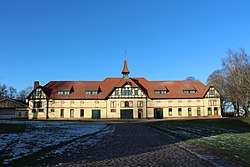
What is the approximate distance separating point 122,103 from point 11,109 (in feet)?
95.0

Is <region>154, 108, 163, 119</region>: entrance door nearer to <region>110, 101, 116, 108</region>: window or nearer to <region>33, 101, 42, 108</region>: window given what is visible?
<region>110, 101, 116, 108</region>: window

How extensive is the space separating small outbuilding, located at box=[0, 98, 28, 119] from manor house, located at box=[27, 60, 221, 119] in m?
6.57

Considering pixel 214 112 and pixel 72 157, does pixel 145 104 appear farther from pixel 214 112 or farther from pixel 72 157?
pixel 72 157

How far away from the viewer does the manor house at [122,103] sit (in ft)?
191

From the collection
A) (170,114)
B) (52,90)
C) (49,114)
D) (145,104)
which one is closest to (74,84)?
(52,90)

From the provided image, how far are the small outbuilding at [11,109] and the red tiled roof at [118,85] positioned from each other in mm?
9018

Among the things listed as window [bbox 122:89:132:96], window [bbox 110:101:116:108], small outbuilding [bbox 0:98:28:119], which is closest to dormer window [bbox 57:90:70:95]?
window [bbox 110:101:116:108]

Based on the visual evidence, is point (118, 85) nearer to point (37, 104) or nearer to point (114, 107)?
point (114, 107)

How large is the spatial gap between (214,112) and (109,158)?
177 ft

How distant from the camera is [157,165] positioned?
25.8 feet

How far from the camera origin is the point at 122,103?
58.1 meters

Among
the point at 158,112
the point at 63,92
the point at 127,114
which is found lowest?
the point at 127,114

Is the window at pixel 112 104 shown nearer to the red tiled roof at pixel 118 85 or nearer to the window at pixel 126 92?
the red tiled roof at pixel 118 85

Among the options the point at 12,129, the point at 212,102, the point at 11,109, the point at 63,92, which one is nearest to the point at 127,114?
the point at 63,92
